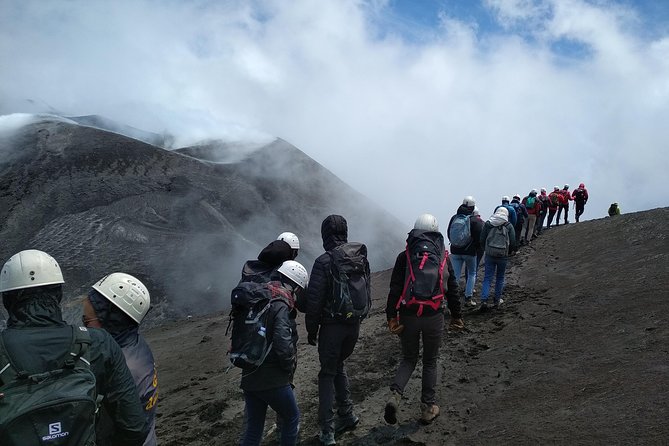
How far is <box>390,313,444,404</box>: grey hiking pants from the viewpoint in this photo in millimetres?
4816

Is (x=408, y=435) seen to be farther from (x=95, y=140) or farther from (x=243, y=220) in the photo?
(x=95, y=140)

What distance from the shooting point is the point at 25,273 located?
2531mm

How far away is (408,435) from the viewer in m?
4.91

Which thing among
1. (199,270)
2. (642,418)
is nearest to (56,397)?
(642,418)

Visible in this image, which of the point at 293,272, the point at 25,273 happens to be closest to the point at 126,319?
the point at 25,273

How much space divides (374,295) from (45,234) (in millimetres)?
12318

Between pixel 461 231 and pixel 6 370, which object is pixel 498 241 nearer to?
pixel 461 231

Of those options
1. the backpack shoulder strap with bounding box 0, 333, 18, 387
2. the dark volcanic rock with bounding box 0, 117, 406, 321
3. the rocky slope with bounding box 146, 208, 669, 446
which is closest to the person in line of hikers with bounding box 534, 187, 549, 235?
the rocky slope with bounding box 146, 208, 669, 446

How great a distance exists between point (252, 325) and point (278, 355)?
0.32 meters

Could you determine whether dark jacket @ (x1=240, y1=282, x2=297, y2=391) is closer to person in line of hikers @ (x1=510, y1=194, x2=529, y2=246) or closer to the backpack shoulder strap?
the backpack shoulder strap

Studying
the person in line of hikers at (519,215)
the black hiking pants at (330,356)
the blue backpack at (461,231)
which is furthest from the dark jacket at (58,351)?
the person in line of hikers at (519,215)

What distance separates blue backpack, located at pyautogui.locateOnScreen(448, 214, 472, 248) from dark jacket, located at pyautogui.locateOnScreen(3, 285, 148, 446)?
6659mm

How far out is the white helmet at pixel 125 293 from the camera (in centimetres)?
301

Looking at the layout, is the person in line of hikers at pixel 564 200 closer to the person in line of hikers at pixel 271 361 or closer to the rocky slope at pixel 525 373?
the rocky slope at pixel 525 373
